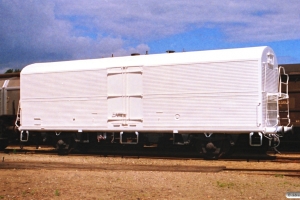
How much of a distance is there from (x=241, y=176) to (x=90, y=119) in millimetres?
7880

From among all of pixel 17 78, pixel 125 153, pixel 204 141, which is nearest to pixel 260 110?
pixel 204 141

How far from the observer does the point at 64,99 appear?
19.5 m

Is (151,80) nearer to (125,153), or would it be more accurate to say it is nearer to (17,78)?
(125,153)

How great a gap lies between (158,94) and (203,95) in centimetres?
178

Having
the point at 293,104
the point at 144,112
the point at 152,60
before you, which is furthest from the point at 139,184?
the point at 293,104

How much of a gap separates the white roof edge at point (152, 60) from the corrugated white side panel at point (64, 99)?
27 centimetres

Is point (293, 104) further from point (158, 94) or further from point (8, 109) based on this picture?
point (8, 109)

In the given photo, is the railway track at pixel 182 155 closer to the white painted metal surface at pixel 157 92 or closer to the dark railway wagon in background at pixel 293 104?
the dark railway wagon in background at pixel 293 104

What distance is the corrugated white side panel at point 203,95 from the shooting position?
16.1m

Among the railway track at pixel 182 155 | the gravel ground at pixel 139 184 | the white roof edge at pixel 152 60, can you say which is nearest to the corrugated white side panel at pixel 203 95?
the white roof edge at pixel 152 60

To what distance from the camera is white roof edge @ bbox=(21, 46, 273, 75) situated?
16.4m

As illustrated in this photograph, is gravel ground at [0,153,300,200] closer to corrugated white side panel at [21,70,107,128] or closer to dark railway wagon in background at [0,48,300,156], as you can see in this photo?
dark railway wagon in background at [0,48,300,156]

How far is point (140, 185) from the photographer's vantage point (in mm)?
11328

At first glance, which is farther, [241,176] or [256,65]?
[256,65]
